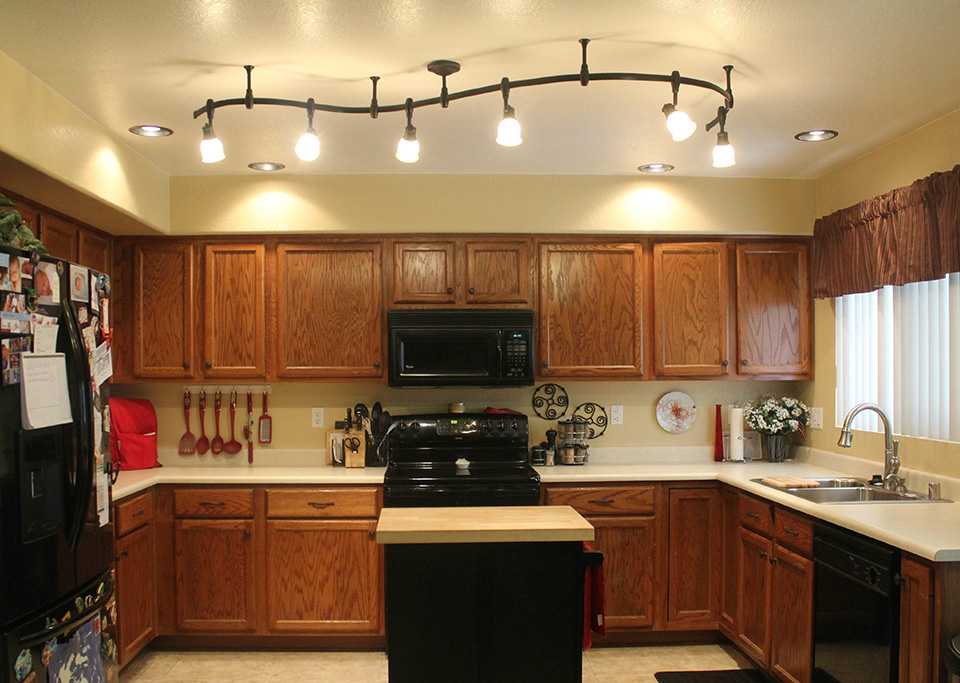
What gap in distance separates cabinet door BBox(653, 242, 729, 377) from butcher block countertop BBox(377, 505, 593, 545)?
1.82 metres

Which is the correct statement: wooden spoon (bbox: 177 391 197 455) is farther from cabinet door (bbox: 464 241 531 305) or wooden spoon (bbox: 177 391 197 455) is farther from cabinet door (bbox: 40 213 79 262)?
cabinet door (bbox: 464 241 531 305)

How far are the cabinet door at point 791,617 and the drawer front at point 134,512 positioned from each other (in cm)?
288

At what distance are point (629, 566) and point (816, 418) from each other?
1.35m

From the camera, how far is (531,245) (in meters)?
4.40

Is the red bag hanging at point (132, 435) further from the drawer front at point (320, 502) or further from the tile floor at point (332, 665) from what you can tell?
the tile floor at point (332, 665)

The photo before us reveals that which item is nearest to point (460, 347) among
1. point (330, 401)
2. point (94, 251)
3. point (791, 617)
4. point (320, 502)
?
point (330, 401)

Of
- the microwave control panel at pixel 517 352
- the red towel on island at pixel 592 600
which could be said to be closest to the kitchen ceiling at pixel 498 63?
the microwave control panel at pixel 517 352

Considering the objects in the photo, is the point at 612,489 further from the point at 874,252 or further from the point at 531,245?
the point at 874,252

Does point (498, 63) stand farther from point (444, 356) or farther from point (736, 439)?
point (736, 439)

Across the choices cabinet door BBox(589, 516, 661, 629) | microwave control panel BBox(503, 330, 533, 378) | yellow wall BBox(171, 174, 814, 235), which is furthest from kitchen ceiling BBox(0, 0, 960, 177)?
cabinet door BBox(589, 516, 661, 629)

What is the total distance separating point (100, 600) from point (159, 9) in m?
1.90

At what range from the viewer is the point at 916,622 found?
8.29 ft

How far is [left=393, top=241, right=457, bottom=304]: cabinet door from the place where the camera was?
4363 millimetres

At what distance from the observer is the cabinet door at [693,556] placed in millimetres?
4148
